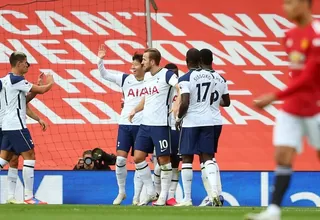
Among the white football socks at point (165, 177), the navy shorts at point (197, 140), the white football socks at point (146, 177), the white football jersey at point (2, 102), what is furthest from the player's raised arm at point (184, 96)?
the white football jersey at point (2, 102)

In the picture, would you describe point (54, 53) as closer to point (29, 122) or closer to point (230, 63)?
point (29, 122)

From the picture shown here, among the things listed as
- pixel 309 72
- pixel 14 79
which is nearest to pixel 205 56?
pixel 14 79

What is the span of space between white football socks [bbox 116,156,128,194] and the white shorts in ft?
23.1

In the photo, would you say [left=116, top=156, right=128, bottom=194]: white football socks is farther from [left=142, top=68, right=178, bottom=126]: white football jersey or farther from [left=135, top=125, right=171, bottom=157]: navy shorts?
[left=142, top=68, right=178, bottom=126]: white football jersey

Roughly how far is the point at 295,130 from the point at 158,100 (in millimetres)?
6364

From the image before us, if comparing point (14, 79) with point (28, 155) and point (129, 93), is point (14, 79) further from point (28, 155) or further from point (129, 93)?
point (129, 93)

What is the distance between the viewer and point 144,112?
1409cm

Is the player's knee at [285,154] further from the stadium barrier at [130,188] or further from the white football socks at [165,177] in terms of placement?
the stadium barrier at [130,188]

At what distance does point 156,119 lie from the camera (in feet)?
45.8

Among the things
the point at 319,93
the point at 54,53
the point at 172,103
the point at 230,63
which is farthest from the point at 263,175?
the point at 319,93

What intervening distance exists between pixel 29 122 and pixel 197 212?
8.25 m

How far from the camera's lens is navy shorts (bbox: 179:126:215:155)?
13.5 m

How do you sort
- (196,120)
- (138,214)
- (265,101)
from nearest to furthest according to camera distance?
(265,101)
(138,214)
(196,120)

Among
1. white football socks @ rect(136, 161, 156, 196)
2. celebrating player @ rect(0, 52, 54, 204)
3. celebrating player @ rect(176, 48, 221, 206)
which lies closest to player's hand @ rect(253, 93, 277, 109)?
celebrating player @ rect(176, 48, 221, 206)
